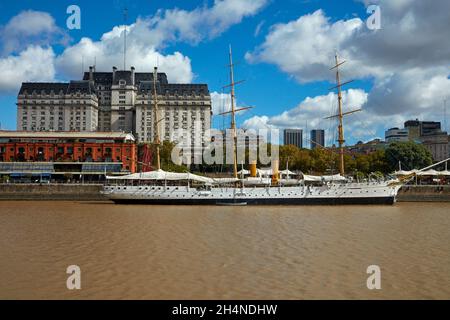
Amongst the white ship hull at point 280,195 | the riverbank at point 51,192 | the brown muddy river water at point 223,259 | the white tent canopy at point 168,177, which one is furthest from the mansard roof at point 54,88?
the brown muddy river water at point 223,259

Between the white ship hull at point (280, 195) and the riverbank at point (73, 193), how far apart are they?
43.0ft

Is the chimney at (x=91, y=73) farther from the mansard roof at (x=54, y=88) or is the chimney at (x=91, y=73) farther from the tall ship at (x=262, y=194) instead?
the tall ship at (x=262, y=194)

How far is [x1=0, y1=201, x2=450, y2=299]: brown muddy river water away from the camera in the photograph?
1395 cm

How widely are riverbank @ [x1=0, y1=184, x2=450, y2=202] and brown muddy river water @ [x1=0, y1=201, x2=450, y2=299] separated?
3310 cm

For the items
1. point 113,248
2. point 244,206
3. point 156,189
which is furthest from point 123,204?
point 113,248

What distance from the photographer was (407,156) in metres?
89.4

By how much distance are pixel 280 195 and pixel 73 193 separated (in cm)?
3079

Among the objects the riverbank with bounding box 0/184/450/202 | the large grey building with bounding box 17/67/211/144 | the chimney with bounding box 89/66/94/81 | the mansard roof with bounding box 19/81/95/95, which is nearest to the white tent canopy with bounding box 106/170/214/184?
the riverbank with bounding box 0/184/450/202

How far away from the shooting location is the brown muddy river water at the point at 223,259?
45.8 feet

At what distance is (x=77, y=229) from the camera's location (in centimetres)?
2745

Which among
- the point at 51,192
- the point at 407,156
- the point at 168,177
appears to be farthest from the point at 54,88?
the point at 407,156

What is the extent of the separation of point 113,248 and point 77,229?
782cm

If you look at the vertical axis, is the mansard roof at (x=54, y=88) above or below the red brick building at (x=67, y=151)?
above
